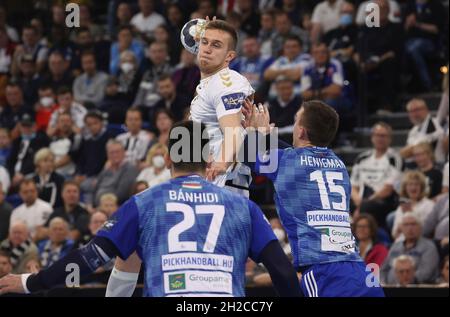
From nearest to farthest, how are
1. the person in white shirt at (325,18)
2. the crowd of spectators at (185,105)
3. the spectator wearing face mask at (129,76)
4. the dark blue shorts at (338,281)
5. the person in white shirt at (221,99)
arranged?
1. the dark blue shorts at (338,281)
2. the person in white shirt at (221,99)
3. the crowd of spectators at (185,105)
4. the person in white shirt at (325,18)
5. the spectator wearing face mask at (129,76)

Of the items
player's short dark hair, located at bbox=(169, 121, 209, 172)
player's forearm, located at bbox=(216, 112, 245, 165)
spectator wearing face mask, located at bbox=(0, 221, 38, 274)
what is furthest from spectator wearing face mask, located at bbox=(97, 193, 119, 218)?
player's short dark hair, located at bbox=(169, 121, 209, 172)

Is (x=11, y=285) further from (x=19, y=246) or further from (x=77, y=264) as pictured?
(x=19, y=246)

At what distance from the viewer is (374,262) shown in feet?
46.8

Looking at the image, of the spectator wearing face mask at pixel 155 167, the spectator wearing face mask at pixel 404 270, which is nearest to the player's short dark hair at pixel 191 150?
the spectator wearing face mask at pixel 404 270

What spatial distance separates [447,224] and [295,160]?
6.27 meters

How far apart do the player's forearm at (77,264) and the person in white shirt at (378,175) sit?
8.61 metres

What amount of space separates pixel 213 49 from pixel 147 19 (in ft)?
38.2

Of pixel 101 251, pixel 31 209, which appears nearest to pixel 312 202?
pixel 101 251

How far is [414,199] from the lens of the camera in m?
15.1

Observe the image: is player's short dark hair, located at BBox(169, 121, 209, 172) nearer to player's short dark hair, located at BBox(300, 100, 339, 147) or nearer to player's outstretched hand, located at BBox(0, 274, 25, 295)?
player's outstretched hand, located at BBox(0, 274, 25, 295)

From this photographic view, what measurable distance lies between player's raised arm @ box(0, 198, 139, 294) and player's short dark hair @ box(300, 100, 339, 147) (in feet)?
6.94

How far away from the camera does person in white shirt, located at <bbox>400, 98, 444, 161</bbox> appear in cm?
1627

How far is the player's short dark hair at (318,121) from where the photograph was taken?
8.95 m

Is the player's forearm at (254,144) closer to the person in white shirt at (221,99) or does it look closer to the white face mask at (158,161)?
the person in white shirt at (221,99)
